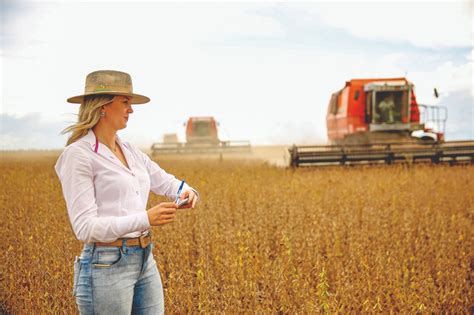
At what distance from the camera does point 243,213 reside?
6398 mm

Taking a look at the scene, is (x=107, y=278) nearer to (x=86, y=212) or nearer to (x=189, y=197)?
(x=86, y=212)

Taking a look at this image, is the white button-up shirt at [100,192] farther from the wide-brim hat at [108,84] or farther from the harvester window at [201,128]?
the harvester window at [201,128]

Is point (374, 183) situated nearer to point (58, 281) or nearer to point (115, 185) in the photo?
point (58, 281)

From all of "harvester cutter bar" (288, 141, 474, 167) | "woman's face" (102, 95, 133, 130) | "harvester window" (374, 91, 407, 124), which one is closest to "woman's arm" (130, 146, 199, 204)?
"woman's face" (102, 95, 133, 130)

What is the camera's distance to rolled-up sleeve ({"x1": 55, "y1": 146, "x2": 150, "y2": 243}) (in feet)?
6.40

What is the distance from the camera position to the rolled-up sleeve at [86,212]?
1.95 metres

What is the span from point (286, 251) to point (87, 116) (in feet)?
8.06

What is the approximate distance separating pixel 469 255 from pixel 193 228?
294cm

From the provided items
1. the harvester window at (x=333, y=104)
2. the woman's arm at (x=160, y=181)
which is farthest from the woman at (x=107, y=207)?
the harvester window at (x=333, y=104)

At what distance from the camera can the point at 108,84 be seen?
212 centimetres

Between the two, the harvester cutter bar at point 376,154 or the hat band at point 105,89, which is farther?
the harvester cutter bar at point 376,154

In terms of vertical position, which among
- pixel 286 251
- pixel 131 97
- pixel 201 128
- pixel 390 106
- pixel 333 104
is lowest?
pixel 286 251

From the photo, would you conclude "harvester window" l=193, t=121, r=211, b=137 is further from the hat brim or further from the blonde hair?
the blonde hair

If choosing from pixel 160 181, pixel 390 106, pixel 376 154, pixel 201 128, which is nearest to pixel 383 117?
pixel 390 106
